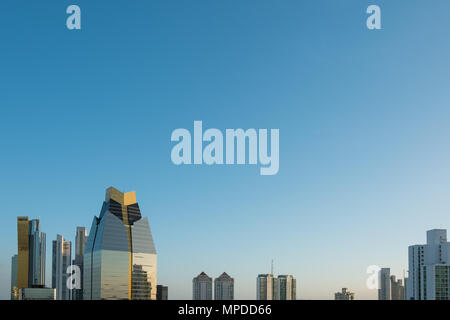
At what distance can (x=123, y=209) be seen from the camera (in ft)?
386

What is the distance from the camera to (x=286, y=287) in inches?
3007

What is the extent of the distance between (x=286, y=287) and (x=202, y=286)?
42.7m

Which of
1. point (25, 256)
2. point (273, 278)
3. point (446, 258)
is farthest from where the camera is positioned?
point (25, 256)

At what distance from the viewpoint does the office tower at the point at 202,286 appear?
111 meters

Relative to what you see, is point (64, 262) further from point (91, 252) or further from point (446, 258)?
point (446, 258)

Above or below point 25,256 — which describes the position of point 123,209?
above

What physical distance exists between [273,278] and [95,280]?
60473mm

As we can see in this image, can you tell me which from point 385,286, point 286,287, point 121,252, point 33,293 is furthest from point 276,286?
point 33,293

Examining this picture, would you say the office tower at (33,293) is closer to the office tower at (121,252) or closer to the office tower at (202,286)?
the office tower at (121,252)

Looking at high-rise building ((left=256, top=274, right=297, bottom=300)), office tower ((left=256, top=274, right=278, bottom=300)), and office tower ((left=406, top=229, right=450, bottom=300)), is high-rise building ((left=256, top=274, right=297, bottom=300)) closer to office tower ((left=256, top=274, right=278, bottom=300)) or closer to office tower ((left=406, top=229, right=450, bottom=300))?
office tower ((left=256, top=274, right=278, bottom=300))

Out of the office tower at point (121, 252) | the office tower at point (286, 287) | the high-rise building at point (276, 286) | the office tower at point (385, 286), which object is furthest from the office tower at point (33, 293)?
the office tower at point (385, 286)

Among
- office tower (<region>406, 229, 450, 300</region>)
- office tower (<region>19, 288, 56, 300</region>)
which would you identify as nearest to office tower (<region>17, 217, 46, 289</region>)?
office tower (<region>19, 288, 56, 300</region>)
